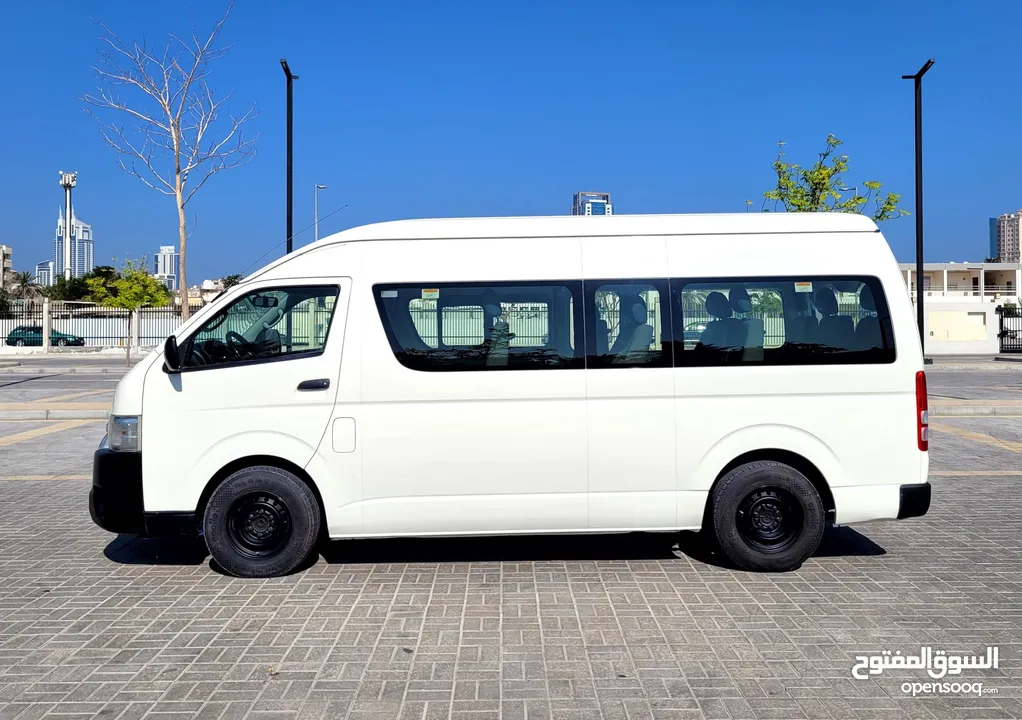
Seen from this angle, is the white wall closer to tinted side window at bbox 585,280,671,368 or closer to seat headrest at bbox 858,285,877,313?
seat headrest at bbox 858,285,877,313

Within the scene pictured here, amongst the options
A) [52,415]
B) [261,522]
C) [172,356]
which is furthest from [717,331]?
[52,415]

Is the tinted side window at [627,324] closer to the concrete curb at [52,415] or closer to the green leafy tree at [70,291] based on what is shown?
the concrete curb at [52,415]

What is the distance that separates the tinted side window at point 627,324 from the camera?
19.4 feet

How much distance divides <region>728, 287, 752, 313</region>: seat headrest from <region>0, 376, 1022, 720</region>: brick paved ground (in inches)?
72.9

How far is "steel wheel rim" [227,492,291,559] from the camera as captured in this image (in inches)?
230

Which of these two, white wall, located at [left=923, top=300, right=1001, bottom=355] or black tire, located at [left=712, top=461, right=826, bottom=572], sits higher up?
white wall, located at [left=923, top=300, right=1001, bottom=355]

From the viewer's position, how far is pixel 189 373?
5.77 m

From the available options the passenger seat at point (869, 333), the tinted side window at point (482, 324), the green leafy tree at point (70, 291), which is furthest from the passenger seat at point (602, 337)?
the green leafy tree at point (70, 291)

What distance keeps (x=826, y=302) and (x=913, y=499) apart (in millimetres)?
1495

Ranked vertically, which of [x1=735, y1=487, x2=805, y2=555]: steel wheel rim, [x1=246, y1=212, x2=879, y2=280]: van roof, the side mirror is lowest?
[x1=735, y1=487, x2=805, y2=555]: steel wheel rim

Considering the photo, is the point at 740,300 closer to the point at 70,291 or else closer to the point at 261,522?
the point at 261,522

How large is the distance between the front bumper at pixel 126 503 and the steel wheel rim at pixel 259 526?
0.99 feet

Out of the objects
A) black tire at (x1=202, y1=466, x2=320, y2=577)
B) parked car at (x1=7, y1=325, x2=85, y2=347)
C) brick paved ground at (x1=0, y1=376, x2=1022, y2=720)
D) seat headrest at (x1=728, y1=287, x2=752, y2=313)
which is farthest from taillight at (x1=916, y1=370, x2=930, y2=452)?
parked car at (x1=7, y1=325, x2=85, y2=347)

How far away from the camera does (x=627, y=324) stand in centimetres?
595
